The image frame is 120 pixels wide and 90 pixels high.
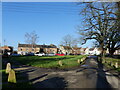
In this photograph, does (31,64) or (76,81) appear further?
(31,64)

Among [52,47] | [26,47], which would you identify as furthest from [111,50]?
[52,47]

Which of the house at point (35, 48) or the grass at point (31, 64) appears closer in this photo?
the grass at point (31, 64)

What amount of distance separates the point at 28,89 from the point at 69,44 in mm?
75668

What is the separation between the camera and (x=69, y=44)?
3204 inches

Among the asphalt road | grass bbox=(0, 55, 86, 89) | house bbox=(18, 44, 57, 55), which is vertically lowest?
the asphalt road

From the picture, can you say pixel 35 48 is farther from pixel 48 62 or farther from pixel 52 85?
pixel 52 85

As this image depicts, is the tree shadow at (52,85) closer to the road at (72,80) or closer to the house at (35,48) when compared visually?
the road at (72,80)

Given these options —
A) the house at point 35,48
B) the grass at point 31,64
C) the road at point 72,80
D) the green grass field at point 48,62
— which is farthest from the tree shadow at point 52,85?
the house at point 35,48

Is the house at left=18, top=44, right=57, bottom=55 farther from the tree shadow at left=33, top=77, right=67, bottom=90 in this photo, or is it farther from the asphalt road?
the tree shadow at left=33, top=77, right=67, bottom=90

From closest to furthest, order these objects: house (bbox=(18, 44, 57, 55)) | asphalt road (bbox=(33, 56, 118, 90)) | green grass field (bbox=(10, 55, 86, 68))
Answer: asphalt road (bbox=(33, 56, 118, 90)) → green grass field (bbox=(10, 55, 86, 68)) → house (bbox=(18, 44, 57, 55))

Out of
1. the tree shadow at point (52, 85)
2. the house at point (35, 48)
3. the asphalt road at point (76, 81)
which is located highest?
the house at point (35, 48)

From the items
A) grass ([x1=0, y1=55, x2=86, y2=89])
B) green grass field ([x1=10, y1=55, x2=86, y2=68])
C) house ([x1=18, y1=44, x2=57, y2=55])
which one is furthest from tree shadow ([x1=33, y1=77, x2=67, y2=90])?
house ([x1=18, y1=44, x2=57, y2=55])

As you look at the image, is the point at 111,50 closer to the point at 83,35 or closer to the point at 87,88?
the point at 83,35

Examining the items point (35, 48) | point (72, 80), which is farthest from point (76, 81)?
point (35, 48)
